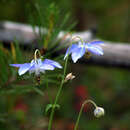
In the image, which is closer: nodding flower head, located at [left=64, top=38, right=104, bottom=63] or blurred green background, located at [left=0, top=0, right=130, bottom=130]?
nodding flower head, located at [left=64, top=38, right=104, bottom=63]

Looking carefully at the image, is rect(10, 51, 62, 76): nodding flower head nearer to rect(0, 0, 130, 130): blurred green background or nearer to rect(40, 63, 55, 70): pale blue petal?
rect(40, 63, 55, 70): pale blue petal

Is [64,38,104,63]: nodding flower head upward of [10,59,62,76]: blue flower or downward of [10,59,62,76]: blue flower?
upward

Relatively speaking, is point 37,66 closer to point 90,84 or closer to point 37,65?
point 37,65

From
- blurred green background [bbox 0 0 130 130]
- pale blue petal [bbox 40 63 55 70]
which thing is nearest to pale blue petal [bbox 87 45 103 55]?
pale blue petal [bbox 40 63 55 70]

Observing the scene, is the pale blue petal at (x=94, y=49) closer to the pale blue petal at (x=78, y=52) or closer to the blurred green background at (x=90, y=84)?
the pale blue petal at (x=78, y=52)

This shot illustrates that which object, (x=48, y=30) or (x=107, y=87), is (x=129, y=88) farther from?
(x=48, y=30)

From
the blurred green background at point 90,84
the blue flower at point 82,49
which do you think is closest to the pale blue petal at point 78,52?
the blue flower at point 82,49

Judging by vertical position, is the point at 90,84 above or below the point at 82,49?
below

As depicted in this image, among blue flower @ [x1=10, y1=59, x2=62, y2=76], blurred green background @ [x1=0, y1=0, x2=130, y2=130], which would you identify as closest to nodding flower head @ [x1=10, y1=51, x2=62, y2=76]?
blue flower @ [x1=10, y1=59, x2=62, y2=76]

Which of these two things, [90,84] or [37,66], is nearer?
[37,66]

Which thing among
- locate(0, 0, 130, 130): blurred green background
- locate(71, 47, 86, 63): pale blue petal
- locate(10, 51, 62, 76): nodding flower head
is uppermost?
locate(71, 47, 86, 63): pale blue petal

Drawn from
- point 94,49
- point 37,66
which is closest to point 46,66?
point 37,66
